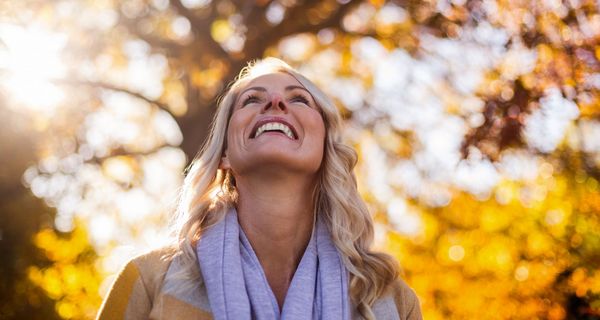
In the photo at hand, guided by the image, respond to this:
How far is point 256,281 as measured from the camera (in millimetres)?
3160

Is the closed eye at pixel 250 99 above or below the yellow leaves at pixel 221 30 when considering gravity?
above

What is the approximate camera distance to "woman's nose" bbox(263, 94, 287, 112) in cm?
352

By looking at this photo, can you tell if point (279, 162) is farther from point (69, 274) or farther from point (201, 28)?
point (69, 274)

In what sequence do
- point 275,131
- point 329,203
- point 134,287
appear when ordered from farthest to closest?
point 329,203 → point 275,131 → point 134,287

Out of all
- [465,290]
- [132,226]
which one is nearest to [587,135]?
[132,226]

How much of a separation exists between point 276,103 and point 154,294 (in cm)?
100

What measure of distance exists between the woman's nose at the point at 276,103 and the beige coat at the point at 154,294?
0.80 m

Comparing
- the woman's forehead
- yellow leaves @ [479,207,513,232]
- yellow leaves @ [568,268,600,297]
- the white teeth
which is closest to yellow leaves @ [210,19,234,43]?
the woman's forehead

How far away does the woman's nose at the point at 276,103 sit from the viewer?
11.6 ft

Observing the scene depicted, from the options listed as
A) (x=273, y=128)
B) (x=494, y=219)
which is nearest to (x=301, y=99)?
(x=273, y=128)

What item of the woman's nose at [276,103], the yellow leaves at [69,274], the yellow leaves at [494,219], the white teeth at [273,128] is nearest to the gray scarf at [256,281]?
the white teeth at [273,128]

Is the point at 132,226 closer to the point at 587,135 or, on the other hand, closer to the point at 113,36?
the point at 113,36

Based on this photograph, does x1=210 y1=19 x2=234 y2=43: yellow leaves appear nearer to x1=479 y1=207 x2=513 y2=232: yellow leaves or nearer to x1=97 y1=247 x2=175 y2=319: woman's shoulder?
x1=97 y1=247 x2=175 y2=319: woman's shoulder

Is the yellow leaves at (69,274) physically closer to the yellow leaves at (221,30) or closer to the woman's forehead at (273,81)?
the yellow leaves at (221,30)
